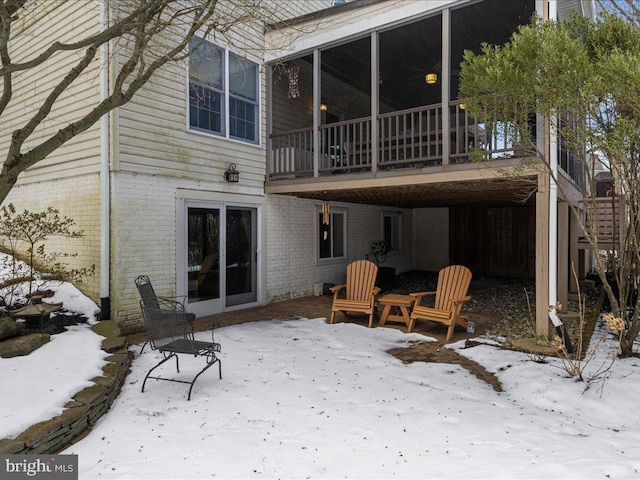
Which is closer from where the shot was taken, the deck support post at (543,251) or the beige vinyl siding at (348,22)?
A: the deck support post at (543,251)

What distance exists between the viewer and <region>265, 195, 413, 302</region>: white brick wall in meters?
8.31

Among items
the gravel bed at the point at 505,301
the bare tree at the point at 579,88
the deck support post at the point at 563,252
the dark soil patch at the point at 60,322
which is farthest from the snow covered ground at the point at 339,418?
the deck support post at the point at 563,252

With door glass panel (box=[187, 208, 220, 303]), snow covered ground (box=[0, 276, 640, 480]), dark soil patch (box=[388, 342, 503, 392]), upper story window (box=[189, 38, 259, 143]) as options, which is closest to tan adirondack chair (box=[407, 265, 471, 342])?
dark soil patch (box=[388, 342, 503, 392])

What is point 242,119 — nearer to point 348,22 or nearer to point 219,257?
point 348,22

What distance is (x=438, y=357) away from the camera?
4.87 meters

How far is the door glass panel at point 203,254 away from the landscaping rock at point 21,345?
2639 mm

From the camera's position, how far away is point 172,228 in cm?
638

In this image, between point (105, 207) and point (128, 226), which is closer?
point (105, 207)

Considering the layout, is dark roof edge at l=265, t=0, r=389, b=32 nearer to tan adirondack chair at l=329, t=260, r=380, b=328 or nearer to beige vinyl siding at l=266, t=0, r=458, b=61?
beige vinyl siding at l=266, t=0, r=458, b=61

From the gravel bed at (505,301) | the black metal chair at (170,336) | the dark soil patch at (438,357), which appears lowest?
the dark soil patch at (438,357)

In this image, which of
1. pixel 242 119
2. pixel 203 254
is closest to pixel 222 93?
pixel 242 119

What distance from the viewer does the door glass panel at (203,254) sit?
22.0 feet

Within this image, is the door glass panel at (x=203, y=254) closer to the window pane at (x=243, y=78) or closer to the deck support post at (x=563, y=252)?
the window pane at (x=243, y=78)

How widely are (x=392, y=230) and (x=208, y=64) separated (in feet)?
25.3
